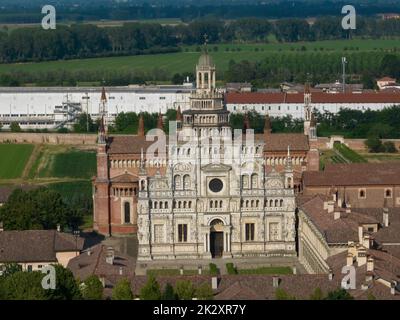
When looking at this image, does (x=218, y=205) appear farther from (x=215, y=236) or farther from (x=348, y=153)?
(x=348, y=153)

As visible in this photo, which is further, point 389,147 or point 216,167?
point 389,147

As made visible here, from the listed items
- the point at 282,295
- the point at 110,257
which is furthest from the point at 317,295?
the point at 110,257

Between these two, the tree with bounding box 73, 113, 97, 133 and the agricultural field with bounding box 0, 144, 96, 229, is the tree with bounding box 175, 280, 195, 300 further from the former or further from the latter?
the tree with bounding box 73, 113, 97, 133

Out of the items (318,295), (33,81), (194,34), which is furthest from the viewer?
(194,34)

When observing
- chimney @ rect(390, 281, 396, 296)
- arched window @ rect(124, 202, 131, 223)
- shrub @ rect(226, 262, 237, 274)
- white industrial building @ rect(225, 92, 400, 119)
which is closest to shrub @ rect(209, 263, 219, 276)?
shrub @ rect(226, 262, 237, 274)

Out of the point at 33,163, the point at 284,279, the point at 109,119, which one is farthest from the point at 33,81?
the point at 284,279

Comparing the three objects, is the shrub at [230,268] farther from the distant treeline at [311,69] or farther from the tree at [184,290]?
the distant treeline at [311,69]

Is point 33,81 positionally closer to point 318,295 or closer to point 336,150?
point 336,150

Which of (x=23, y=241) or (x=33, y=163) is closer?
(x=23, y=241)
